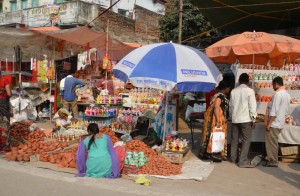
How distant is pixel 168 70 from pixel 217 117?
1.51 m

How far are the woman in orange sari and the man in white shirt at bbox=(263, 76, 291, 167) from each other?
34.0 inches

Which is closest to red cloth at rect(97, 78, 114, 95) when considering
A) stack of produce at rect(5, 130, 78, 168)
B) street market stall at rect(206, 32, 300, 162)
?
street market stall at rect(206, 32, 300, 162)

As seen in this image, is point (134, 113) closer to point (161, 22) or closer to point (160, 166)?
point (160, 166)

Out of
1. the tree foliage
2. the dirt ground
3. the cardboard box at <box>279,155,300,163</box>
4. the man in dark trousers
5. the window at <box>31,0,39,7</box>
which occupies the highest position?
the window at <box>31,0,39,7</box>

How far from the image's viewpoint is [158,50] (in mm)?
6410

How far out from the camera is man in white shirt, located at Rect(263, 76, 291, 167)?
21.2 feet

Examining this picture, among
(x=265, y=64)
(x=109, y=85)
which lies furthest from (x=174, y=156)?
(x=109, y=85)

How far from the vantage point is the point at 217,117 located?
6.64m

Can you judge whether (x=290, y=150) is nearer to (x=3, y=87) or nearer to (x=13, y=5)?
(x=3, y=87)

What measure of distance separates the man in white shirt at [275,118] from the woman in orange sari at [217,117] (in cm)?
86

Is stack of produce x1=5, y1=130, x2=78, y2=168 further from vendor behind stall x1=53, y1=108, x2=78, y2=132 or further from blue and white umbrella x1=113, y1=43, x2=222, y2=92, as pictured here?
vendor behind stall x1=53, y1=108, x2=78, y2=132

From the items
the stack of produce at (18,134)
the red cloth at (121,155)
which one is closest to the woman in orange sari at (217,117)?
the red cloth at (121,155)

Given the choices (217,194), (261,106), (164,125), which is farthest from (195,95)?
(217,194)

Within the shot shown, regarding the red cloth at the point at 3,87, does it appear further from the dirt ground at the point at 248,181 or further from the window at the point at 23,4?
the window at the point at 23,4
